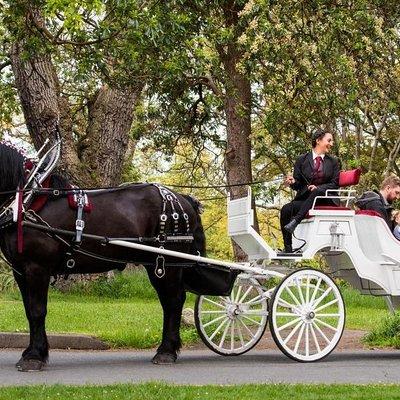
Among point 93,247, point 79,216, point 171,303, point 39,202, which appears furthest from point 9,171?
point 171,303

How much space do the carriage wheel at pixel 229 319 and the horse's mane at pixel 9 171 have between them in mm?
2866

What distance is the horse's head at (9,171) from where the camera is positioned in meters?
11.4

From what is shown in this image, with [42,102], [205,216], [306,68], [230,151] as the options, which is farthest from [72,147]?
[205,216]

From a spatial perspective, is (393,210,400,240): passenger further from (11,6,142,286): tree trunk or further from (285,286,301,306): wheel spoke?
(11,6,142,286): tree trunk

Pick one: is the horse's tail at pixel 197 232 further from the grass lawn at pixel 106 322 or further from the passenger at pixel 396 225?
the passenger at pixel 396 225

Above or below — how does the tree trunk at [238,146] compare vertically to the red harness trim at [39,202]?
above

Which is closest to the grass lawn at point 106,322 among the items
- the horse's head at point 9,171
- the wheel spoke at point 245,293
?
the wheel spoke at point 245,293

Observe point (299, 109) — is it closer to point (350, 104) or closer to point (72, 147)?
point (350, 104)

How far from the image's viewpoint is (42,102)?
73.0 feet

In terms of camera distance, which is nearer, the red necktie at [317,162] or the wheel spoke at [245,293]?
the red necktie at [317,162]

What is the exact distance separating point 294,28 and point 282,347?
10481 mm

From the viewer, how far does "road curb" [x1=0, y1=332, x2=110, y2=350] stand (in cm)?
1357

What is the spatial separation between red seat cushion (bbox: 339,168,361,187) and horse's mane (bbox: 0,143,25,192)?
3.83 meters

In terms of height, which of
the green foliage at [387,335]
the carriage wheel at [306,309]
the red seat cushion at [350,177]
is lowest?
the green foliage at [387,335]
